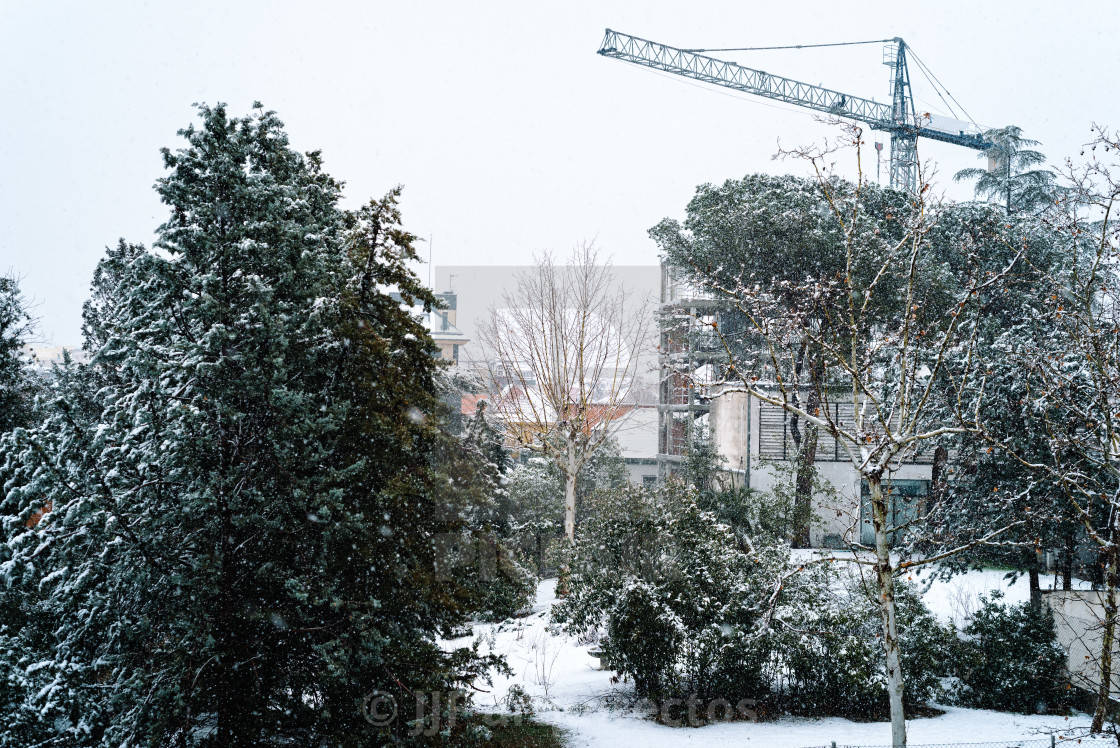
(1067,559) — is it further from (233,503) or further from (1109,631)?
(233,503)

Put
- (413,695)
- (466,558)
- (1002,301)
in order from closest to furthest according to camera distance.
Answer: (413,695)
(466,558)
(1002,301)

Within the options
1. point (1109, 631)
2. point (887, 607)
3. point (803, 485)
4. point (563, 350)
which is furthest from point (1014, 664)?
point (563, 350)

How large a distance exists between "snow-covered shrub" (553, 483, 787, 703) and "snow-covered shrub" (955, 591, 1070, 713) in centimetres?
369

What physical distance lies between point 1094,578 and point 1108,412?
622 cm

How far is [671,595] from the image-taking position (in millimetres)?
11922

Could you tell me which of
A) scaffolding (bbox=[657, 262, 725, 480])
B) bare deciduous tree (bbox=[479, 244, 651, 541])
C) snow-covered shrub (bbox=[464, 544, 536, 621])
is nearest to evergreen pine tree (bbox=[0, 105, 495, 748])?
snow-covered shrub (bbox=[464, 544, 536, 621])

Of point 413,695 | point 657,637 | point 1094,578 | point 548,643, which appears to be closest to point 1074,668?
point 1094,578

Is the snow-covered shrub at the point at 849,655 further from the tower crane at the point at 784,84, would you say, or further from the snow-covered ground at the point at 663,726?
the tower crane at the point at 784,84

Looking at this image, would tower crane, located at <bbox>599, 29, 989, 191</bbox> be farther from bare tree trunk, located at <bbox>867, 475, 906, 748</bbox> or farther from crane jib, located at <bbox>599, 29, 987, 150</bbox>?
bare tree trunk, located at <bbox>867, 475, 906, 748</bbox>

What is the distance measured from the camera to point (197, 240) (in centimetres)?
843

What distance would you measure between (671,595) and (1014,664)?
5.86 meters

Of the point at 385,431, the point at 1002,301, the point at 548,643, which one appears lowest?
the point at 548,643

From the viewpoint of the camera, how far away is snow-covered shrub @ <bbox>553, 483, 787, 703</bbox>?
Result: 469 inches

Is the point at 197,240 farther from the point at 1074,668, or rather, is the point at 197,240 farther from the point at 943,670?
the point at 1074,668
